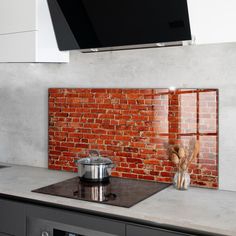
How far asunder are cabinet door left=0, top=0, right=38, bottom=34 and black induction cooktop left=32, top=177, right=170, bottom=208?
1100 mm

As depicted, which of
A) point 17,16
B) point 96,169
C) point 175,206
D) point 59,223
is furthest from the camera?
point 17,16

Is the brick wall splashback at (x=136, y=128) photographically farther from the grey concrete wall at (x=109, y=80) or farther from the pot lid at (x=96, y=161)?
the pot lid at (x=96, y=161)

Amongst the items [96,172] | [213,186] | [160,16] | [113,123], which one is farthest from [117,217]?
[160,16]

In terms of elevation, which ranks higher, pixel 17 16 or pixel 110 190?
pixel 17 16

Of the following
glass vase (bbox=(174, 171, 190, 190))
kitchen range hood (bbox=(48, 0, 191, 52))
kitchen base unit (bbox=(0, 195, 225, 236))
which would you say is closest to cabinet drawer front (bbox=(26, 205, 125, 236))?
kitchen base unit (bbox=(0, 195, 225, 236))

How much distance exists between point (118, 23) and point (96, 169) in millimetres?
913

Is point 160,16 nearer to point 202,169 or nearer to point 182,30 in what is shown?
point 182,30

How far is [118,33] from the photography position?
2.45 metres

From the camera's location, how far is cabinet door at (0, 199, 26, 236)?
238cm

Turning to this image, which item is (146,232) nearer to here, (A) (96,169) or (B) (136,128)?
(A) (96,169)

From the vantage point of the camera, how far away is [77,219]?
7.12ft

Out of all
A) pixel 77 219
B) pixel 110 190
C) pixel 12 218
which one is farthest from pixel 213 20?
pixel 12 218

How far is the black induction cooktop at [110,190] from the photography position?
2234 mm

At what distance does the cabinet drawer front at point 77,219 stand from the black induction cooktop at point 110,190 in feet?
0.33
